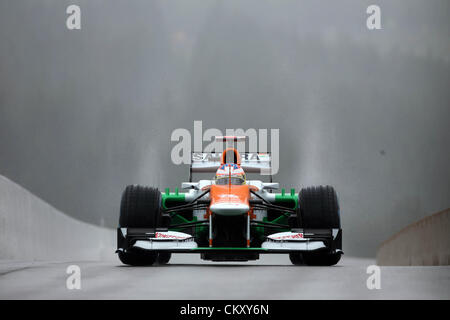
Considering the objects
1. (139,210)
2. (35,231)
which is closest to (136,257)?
(139,210)

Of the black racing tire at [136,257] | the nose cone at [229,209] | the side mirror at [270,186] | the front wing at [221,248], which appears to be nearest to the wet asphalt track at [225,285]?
the front wing at [221,248]

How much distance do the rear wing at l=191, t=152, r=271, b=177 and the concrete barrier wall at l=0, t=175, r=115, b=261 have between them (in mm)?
5914

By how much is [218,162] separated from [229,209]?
174 inches

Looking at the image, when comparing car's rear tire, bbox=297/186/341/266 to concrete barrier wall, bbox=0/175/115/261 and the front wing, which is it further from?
concrete barrier wall, bbox=0/175/115/261

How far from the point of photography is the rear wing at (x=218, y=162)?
50.9 ft

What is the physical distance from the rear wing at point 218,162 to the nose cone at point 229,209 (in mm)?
3909

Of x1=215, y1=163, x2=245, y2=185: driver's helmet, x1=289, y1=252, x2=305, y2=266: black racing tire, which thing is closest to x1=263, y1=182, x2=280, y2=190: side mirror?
x1=215, y1=163, x2=245, y2=185: driver's helmet

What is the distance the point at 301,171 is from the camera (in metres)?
37.5

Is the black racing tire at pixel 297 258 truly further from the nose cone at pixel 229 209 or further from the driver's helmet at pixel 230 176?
the nose cone at pixel 229 209

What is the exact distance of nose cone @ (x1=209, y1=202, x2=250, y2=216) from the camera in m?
11.4

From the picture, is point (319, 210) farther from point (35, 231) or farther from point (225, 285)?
point (35, 231)

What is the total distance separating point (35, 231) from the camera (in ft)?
69.6

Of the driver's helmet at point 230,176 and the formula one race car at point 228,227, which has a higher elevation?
the driver's helmet at point 230,176
